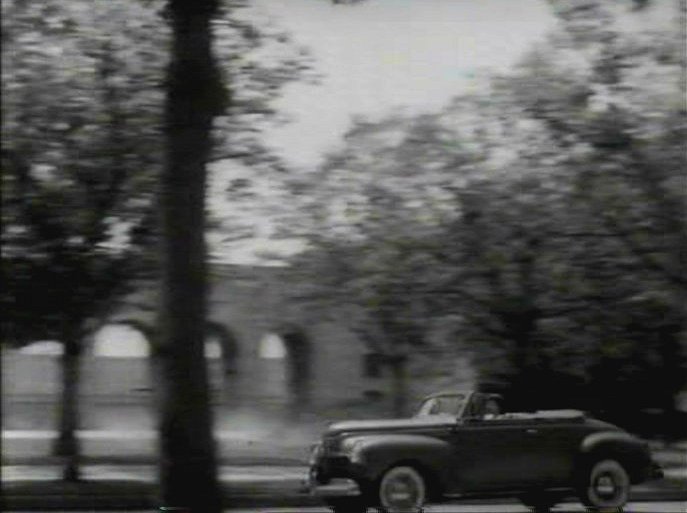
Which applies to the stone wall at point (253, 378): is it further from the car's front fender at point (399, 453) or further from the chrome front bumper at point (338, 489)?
the car's front fender at point (399, 453)

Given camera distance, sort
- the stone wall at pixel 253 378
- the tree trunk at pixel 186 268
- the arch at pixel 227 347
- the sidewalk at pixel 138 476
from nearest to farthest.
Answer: the tree trunk at pixel 186 268, the sidewalk at pixel 138 476, the stone wall at pixel 253 378, the arch at pixel 227 347

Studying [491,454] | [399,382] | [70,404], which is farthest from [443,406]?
[399,382]

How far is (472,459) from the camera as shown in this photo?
15.3m

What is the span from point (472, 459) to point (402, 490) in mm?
968

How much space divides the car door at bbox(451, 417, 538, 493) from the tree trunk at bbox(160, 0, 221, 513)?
210 inches

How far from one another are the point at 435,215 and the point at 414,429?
13899 mm

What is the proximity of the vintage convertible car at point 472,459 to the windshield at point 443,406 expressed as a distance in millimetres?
14

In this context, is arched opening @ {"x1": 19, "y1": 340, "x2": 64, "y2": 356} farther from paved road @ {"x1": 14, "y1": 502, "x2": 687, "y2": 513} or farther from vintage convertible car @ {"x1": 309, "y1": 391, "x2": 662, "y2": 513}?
vintage convertible car @ {"x1": 309, "y1": 391, "x2": 662, "y2": 513}

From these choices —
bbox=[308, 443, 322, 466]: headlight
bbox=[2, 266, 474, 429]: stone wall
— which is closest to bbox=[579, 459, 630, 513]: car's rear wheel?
bbox=[308, 443, 322, 466]: headlight

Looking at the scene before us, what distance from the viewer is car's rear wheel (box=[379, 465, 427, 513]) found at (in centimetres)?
1479

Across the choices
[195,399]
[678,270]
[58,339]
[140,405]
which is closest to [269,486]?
[58,339]

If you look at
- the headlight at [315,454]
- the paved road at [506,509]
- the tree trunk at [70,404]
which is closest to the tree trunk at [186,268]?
the headlight at [315,454]

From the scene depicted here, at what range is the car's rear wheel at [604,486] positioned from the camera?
1588cm

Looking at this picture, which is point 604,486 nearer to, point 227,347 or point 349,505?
point 349,505
